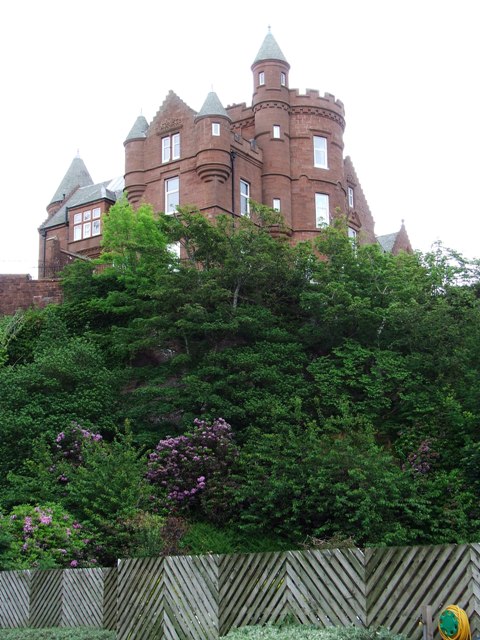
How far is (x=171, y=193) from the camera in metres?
45.1

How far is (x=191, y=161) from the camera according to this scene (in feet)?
145

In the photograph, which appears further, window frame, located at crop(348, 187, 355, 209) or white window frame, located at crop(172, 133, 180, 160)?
window frame, located at crop(348, 187, 355, 209)

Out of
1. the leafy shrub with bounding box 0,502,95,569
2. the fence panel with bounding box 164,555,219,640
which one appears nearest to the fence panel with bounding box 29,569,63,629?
the fence panel with bounding box 164,555,219,640

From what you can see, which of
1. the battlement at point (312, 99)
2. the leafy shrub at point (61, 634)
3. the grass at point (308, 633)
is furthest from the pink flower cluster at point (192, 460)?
the battlement at point (312, 99)

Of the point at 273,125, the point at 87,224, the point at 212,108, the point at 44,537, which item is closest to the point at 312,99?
the point at 273,125

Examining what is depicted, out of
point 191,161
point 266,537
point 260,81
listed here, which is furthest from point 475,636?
point 260,81

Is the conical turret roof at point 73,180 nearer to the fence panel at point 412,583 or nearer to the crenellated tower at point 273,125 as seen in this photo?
the crenellated tower at point 273,125

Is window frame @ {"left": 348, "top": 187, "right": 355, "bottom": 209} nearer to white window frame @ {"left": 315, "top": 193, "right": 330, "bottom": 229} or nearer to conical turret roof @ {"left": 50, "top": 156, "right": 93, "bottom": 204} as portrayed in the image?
white window frame @ {"left": 315, "top": 193, "right": 330, "bottom": 229}

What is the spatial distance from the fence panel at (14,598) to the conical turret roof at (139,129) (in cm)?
3431

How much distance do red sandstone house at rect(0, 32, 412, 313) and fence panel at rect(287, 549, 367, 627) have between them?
33.3 meters

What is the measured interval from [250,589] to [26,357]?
26.6 metres

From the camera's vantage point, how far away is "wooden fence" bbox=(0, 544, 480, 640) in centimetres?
918

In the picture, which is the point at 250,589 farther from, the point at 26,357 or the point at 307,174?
the point at 307,174

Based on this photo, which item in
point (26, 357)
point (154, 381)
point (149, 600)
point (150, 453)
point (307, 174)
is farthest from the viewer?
point (307, 174)
